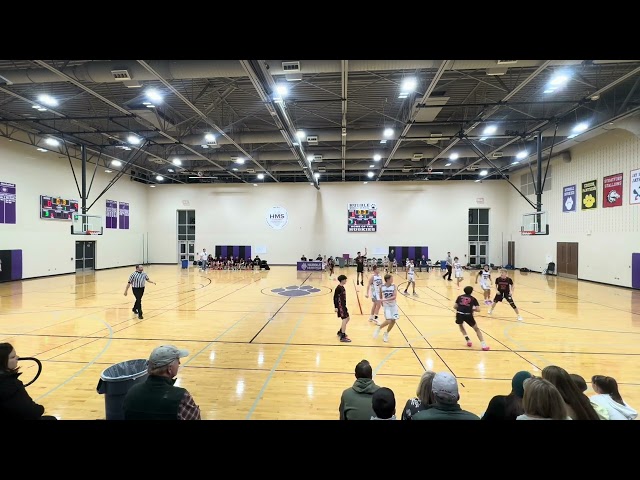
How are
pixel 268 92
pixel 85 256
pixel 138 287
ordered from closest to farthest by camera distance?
pixel 138 287, pixel 268 92, pixel 85 256

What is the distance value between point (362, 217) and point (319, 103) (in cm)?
1692

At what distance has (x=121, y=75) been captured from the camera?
10617mm

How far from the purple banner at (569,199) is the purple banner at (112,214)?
3564 cm

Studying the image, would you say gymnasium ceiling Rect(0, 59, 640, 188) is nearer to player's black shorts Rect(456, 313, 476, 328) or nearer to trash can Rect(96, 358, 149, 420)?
player's black shorts Rect(456, 313, 476, 328)

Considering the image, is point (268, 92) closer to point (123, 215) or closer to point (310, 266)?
point (310, 266)

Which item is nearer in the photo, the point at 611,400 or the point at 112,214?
the point at 611,400

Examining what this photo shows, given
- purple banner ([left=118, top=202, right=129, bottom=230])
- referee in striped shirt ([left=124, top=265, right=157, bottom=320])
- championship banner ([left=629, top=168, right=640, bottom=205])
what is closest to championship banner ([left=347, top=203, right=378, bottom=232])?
championship banner ([left=629, top=168, right=640, bottom=205])

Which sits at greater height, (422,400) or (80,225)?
(80,225)

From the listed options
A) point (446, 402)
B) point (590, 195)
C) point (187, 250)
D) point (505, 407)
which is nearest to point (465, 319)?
point (505, 407)

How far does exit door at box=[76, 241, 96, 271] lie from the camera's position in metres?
25.5

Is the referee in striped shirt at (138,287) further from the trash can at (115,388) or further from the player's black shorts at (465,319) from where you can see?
the player's black shorts at (465,319)

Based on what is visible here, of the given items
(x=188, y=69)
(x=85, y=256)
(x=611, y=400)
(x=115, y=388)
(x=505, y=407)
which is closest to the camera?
(x=505, y=407)

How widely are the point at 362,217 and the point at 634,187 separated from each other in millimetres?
19240

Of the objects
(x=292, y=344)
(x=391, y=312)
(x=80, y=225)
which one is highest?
(x=80, y=225)
